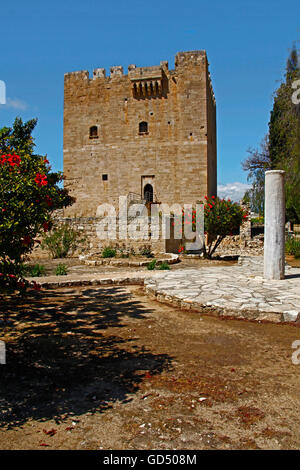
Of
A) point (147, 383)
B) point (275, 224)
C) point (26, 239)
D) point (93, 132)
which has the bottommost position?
point (147, 383)

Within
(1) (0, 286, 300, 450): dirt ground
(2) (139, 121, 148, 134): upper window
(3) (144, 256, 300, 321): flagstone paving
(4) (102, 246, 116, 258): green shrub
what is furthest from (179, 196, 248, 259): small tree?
(2) (139, 121, 148, 134): upper window

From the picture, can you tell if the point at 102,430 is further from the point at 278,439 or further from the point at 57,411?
the point at 278,439

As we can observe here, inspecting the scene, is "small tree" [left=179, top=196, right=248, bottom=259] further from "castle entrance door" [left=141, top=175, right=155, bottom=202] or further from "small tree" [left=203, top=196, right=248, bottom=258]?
"castle entrance door" [left=141, top=175, right=155, bottom=202]

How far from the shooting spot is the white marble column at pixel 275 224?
279 inches

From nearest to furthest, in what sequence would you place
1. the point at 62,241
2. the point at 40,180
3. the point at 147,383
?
the point at 147,383
the point at 40,180
the point at 62,241

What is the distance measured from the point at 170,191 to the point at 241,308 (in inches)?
716

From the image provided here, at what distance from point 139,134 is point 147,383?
2203cm

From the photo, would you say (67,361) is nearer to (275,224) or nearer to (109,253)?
(275,224)

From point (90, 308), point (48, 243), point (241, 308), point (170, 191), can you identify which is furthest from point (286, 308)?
point (170, 191)

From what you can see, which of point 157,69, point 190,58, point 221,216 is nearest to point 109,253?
point 221,216

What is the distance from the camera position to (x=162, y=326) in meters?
4.93

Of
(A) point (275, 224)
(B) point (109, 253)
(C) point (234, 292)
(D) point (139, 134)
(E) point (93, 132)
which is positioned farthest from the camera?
(E) point (93, 132)

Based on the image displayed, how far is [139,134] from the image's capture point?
23.7m

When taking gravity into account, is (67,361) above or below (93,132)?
below
